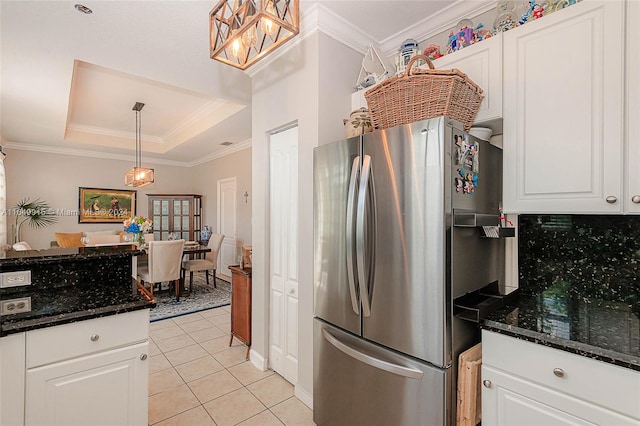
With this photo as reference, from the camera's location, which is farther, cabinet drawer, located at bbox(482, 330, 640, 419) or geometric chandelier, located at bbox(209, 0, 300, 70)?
geometric chandelier, located at bbox(209, 0, 300, 70)

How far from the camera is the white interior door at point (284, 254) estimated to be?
2365mm

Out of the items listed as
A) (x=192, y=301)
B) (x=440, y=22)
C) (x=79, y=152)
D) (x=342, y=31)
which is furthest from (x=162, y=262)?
(x=440, y=22)

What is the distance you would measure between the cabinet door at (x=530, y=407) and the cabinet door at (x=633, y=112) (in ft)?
2.51

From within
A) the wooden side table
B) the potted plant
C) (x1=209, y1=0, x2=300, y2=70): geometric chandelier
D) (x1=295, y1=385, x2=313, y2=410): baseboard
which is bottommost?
(x1=295, y1=385, x2=313, y2=410): baseboard

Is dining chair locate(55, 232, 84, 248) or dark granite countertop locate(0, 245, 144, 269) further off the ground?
dark granite countertop locate(0, 245, 144, 269)

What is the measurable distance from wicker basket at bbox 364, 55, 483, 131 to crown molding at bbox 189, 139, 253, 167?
3.93 metres

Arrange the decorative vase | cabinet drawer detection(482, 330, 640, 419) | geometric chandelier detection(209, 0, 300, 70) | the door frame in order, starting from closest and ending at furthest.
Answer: cabinet drawer detection(482, 330, 640, 419) → geometric chandelier detection(209, 0, 300, 70) → the door frame → the decorative vase

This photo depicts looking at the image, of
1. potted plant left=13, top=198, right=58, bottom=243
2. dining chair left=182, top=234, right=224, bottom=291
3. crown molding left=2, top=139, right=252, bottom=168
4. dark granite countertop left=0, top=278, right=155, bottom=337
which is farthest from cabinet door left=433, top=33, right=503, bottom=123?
potted plant left=13, top=198, right=58, bottom=243

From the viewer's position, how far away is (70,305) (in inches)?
58.7

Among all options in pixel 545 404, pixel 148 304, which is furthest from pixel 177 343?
pixel 545 404

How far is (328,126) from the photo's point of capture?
214 cm

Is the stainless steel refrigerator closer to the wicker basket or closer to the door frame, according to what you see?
the wicker basket

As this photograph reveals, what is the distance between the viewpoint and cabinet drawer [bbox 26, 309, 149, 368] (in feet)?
4.33

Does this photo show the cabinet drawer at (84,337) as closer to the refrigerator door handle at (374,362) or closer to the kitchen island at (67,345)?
the kitchen island at (67,345)
